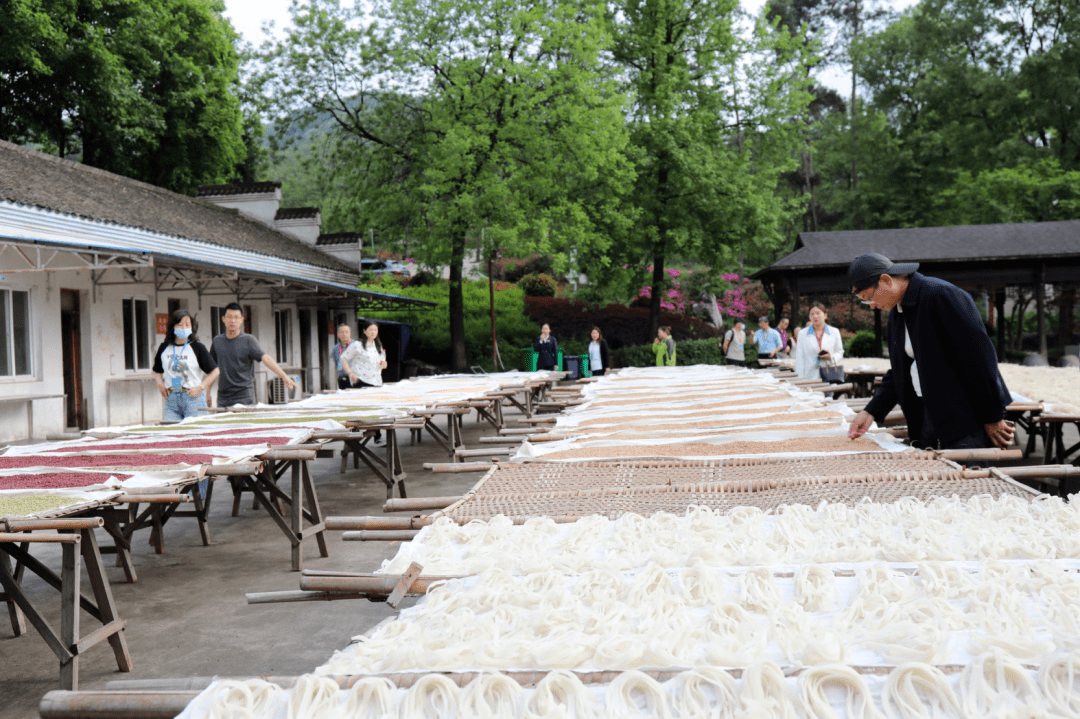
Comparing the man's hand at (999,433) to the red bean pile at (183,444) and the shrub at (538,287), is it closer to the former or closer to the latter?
the red bean pile at (183,444)

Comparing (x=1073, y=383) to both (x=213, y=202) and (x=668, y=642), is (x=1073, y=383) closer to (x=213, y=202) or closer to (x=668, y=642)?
(x=668, y=642)

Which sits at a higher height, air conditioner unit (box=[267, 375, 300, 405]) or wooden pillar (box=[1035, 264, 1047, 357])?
wooden pillar (box=[1035, 264, 1047, 357])

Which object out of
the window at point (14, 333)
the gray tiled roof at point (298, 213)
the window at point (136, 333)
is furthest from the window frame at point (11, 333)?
the gray tiled roof at point (298, 213)

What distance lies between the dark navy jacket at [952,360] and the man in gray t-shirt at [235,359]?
506 cm

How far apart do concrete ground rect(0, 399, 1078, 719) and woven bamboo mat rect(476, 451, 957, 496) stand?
120 cm

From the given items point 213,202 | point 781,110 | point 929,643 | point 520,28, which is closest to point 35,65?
point 213,202

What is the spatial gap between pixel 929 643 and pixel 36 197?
14116mm

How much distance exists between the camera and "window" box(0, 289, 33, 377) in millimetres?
11773

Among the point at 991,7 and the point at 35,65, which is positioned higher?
the point at 991,7

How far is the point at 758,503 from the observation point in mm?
2922

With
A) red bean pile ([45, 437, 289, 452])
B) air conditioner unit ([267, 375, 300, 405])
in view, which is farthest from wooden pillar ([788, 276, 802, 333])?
red bean pile ([45, 437, 289, 452])

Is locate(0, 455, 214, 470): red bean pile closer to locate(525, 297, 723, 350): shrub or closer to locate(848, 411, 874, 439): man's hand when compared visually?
locate(848, 411, 874, 439): man's hand

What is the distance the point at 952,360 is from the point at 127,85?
25480mm

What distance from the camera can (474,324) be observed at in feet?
88.5
